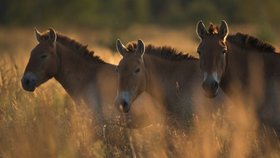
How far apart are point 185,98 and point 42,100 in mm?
2059

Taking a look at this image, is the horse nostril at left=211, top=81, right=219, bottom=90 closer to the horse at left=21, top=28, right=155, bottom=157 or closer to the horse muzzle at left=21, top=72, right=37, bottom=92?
the horse at left=21, top=28, right=155, bottom=157

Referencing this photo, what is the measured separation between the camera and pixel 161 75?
9.49 metres

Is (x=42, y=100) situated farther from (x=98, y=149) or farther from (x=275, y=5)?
(x=275, y=5)

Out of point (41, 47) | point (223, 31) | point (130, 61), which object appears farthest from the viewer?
point (41, 47)

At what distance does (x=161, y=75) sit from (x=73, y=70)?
174 cm

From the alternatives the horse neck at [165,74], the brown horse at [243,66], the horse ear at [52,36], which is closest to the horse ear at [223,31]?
the brown horse at [243,66]

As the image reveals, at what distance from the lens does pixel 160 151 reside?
24.0ft

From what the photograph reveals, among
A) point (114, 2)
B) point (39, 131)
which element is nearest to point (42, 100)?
point (39, 131)

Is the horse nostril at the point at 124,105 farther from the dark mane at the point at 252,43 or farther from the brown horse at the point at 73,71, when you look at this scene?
the dark mane at the point at 252,43

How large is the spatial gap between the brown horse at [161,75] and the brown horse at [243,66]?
2.85ft

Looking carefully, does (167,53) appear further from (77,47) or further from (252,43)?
(77,47)

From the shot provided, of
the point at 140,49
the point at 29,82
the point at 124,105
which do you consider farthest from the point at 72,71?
the point at 124,105

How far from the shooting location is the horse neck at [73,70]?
1049 cm

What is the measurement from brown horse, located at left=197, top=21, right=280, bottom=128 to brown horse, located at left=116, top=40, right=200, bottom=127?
868 millimetres
